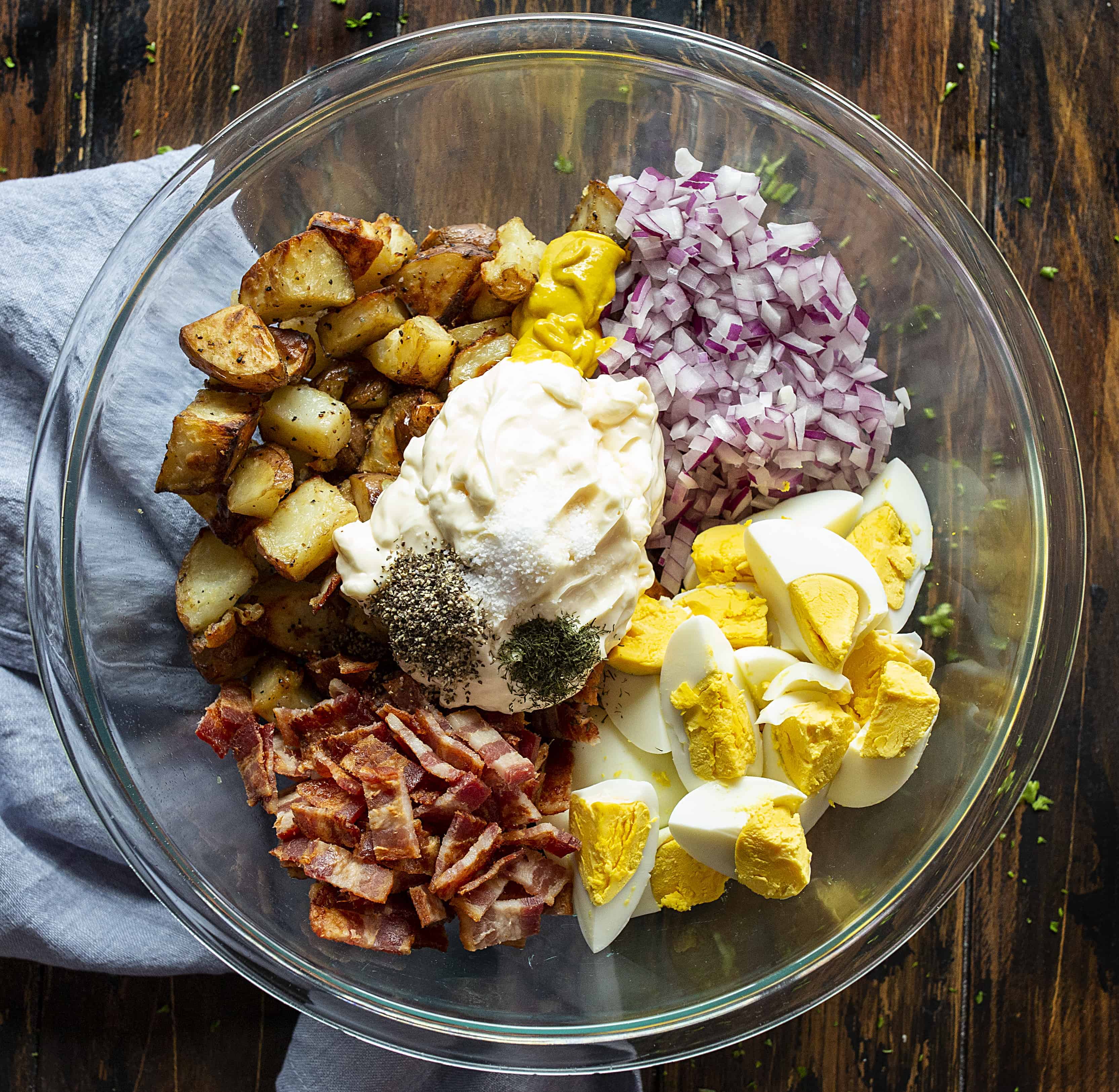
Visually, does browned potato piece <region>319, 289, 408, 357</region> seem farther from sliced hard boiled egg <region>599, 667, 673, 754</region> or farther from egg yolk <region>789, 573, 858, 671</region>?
egg yolk <region>789, 573, 858, 671</region>

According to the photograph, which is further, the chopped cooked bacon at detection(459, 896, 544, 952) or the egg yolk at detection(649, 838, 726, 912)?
the egg yolk at detection(649, 838, 726, 912)

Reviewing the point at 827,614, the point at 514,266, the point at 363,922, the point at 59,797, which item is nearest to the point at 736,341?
the point at 514,266

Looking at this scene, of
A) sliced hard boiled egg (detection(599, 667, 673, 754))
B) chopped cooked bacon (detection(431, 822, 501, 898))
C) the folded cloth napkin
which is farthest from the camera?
the folded cloth napkin

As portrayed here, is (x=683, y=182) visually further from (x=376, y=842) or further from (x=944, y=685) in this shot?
(x=376, y=842)

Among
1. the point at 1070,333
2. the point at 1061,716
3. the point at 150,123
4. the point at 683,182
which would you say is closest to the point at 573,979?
the point at 1061,716

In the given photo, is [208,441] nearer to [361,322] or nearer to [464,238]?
[361,322]

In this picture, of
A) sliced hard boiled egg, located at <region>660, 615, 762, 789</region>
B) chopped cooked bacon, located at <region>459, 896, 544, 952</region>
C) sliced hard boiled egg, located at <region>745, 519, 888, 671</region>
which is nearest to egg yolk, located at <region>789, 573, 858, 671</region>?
sliced hard boiled egg, located at <region>745, 519, 888, 671</region>

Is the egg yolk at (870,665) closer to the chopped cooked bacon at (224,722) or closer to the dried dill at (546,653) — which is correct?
the dried dill at (546,653)
